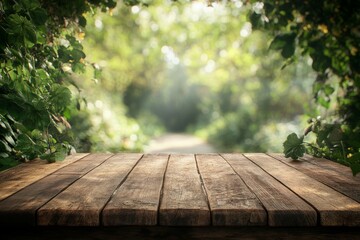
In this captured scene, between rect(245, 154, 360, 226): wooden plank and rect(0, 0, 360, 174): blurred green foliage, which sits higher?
rect(0, 0, 360, 174): blurred green foliage

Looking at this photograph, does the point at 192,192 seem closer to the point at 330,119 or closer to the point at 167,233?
the point at 167,233

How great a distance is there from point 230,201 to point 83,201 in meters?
0.61

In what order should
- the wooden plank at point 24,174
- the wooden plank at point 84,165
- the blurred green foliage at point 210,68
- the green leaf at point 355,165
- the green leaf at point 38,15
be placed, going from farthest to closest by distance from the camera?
the blurred green foliage at point 210,68 < the green leaf at point 38,15 < the wooden plank at point 84,165 < the green leaf at point 355,165 < the wooden plank at point 24,174

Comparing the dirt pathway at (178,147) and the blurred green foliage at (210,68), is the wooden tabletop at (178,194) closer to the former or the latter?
the blurred green foliage at (210,68)

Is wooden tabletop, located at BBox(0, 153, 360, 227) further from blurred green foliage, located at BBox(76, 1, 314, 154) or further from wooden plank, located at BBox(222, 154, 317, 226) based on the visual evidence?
blurred green foliage, located at BBox(76, 1, 314, 154)

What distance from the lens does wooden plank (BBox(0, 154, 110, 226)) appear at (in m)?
1.34

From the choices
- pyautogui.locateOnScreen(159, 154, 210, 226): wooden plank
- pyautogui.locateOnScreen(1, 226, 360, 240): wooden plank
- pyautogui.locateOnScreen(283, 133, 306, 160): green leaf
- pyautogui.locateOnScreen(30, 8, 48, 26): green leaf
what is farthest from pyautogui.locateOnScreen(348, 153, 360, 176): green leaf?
pyautogui.locateOnScreen(30, 8, 48, 26): green leaf

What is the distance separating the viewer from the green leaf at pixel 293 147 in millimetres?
2623

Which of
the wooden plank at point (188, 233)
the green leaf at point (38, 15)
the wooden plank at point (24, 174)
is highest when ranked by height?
the green leaf at point (38, 15)

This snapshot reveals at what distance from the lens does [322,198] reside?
5.02 feet

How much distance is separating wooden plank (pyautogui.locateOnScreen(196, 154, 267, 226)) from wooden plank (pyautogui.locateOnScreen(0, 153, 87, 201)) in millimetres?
903

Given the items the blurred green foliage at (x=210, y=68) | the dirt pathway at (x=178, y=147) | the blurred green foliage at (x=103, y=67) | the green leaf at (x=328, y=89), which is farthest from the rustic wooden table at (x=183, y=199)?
the dirt pathway at (x=178, y=147)

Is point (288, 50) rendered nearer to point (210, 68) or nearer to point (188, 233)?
point (188, 233)

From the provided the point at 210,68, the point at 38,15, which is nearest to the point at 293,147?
the point at 38,15
